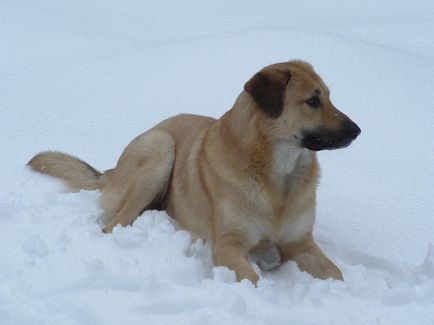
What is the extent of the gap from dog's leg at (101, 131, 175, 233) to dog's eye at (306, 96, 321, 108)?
1375mm

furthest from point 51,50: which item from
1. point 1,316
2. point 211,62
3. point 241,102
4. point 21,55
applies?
point 1,316

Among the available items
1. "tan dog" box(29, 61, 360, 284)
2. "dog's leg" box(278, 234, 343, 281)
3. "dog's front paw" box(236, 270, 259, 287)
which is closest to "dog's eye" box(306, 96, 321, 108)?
"tan dog" box(29, 61, 360, 284)

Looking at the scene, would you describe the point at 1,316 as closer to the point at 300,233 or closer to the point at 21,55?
the point at 300,233

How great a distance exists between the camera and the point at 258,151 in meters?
3.85

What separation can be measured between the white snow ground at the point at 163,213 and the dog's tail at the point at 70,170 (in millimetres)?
127

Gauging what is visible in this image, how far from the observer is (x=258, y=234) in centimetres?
389

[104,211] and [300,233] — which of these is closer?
[300,233]

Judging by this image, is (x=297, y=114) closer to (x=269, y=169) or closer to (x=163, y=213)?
(x=269, y=169)

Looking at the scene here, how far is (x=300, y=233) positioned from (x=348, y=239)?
0.57 metres

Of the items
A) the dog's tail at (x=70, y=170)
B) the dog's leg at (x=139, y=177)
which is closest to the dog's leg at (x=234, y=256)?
the dog's leg at (x=139, y=177)

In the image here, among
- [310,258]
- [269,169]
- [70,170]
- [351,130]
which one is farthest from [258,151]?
[70,170]

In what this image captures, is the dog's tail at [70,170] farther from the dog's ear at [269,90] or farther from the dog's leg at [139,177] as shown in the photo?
the dog's ear at [269,90]

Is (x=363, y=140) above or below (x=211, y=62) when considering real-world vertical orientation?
below

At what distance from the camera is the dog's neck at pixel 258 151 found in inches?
151
